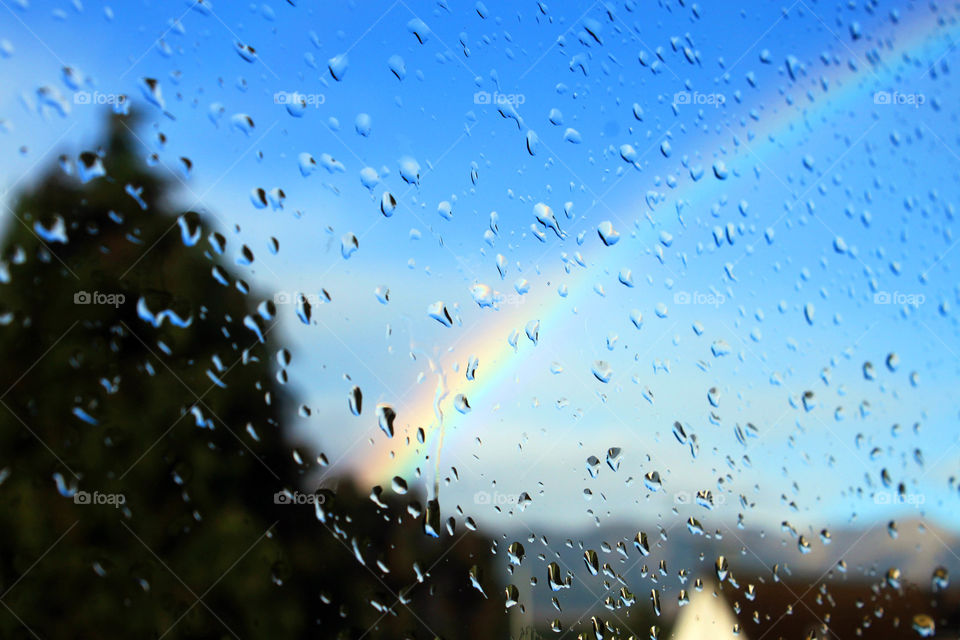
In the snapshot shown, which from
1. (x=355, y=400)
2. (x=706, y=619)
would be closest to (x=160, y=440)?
(x=355, y=400)

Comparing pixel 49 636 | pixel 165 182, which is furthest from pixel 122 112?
pixel 49 636

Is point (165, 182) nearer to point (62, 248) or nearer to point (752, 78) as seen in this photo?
point (62, 248)

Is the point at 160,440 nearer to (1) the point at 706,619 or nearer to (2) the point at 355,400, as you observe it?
(2) the point at 355,400

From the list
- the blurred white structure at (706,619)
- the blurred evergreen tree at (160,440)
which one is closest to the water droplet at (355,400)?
the blurred evergreen tree at (160,440)

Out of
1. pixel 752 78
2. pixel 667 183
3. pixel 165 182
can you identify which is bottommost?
pixel 165 182

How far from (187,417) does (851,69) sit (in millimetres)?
1320

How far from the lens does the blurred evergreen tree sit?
106cm

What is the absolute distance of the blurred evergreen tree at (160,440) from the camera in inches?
41.6

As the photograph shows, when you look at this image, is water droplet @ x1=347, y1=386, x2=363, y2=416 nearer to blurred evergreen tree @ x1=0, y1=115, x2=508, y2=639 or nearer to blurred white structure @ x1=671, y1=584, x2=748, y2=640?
blurred evergreen tree @ x1=0, y1=115, x2=508, y2=639

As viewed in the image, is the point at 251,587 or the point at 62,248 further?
the point at 251,587

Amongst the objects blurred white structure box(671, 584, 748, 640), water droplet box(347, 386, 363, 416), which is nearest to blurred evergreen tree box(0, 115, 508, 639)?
water droplet box(347, 386, 363, 416)

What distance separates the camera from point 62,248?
1.08m

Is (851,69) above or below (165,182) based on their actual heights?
above

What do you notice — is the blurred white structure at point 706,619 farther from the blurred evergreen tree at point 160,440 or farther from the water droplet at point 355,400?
the water droplet at point 355,400
